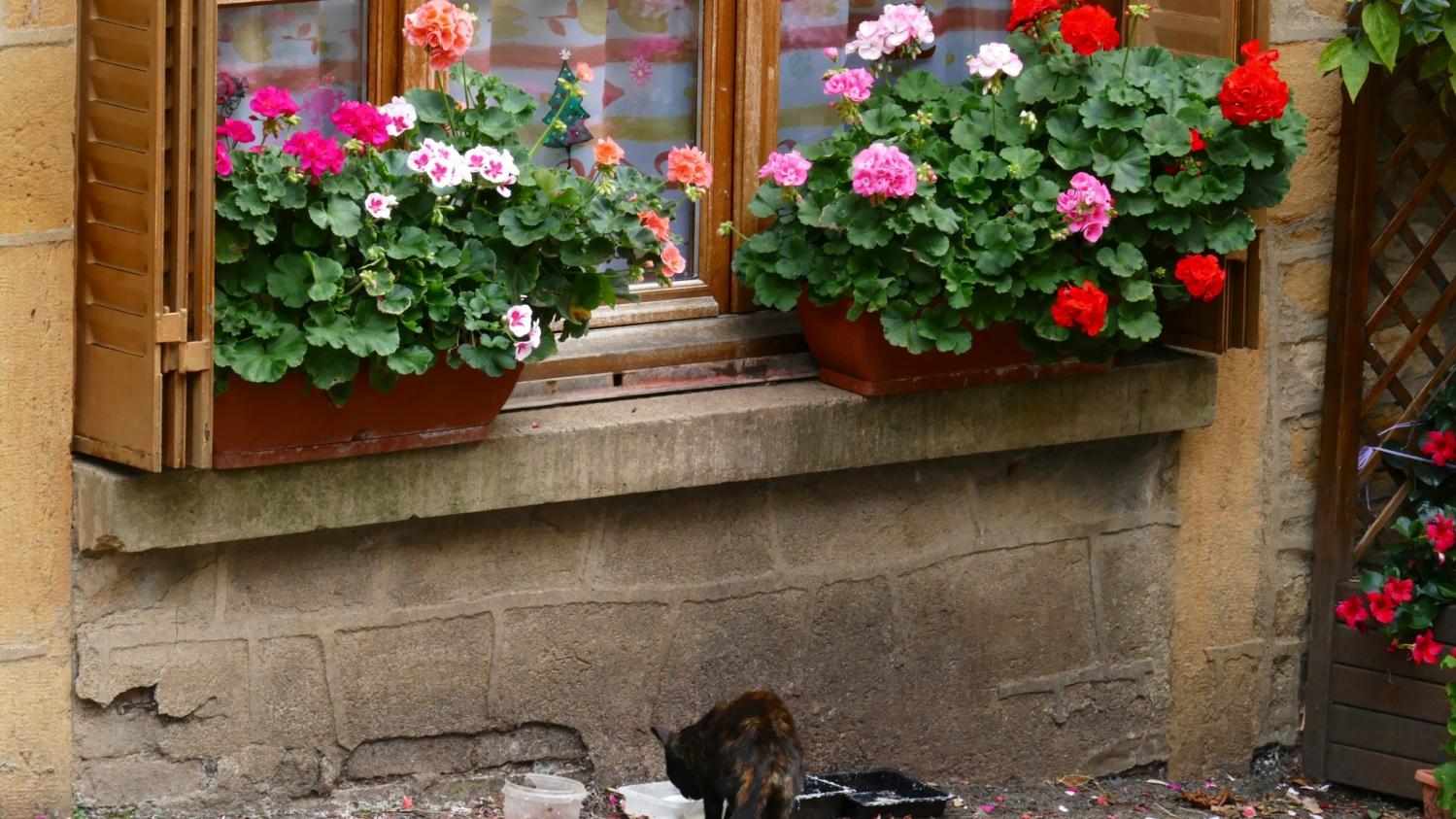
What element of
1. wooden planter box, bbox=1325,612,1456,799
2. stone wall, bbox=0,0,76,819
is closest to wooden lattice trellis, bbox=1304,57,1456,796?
wooden planter box, bbox=1325,612,1456,799

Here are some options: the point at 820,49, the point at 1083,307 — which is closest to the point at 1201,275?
the point at 1083,307

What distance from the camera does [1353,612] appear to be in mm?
5480

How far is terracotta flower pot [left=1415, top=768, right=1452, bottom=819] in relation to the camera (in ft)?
17.1

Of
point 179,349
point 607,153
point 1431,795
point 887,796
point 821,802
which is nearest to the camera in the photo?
point 179,349

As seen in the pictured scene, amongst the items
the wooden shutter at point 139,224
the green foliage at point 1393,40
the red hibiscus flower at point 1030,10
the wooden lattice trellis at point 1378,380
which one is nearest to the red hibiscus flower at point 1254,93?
the red hibiscus flower at point 1030,10

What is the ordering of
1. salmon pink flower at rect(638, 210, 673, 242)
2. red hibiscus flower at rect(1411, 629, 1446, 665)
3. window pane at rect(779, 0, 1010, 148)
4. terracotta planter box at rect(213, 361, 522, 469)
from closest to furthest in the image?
terracotta planter box at rect(213, 361, 522, 469) → salmon pink flower at rect(638, 210, 673, 242) → window pane at rect(779, 0, 1010, 148) → red hibiscus flower at rect(1411, 629, 1446, 665)

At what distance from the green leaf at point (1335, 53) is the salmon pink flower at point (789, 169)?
1.39m

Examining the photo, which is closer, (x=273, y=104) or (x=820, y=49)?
(x=273, y=104)

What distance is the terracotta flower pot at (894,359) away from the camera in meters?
4.74

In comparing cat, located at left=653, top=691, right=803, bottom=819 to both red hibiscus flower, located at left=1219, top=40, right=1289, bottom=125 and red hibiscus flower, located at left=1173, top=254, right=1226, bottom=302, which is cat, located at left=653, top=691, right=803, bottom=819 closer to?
red hibiscus flower, located at left=1173, top=254, right=1226, bottom=302

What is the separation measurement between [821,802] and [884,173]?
1439mm

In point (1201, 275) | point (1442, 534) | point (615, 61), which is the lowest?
point (1442, 534)

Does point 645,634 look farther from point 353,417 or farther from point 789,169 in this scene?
point 789,169

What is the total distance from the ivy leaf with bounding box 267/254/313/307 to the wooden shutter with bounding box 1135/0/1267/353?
2.17 metres
